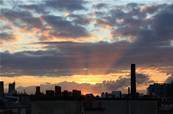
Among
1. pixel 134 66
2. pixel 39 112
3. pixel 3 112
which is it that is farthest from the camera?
pixel 134 66

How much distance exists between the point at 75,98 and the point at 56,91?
32.4 ft

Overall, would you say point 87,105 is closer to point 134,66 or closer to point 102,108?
point 102,108

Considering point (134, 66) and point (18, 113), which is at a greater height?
point (134, 66)

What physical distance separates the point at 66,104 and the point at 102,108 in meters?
8.32

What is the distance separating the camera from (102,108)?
259 feet

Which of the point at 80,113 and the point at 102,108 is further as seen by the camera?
the point at 102,108

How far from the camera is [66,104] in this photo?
72250 millimetres

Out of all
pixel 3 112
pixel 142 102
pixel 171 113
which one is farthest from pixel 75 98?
pixel 171 113

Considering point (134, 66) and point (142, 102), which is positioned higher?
point (134, 66)

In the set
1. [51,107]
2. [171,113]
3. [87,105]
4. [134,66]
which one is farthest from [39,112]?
[171,113]

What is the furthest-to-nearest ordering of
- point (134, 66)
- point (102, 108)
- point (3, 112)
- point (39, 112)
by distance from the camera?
point (134, 66), point (3, 112), point (102, 108), point (39, 112)

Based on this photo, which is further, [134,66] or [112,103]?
[134,66]

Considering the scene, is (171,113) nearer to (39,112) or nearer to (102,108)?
(102,108)

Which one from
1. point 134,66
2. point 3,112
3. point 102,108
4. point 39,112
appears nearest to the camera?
point 39,112
